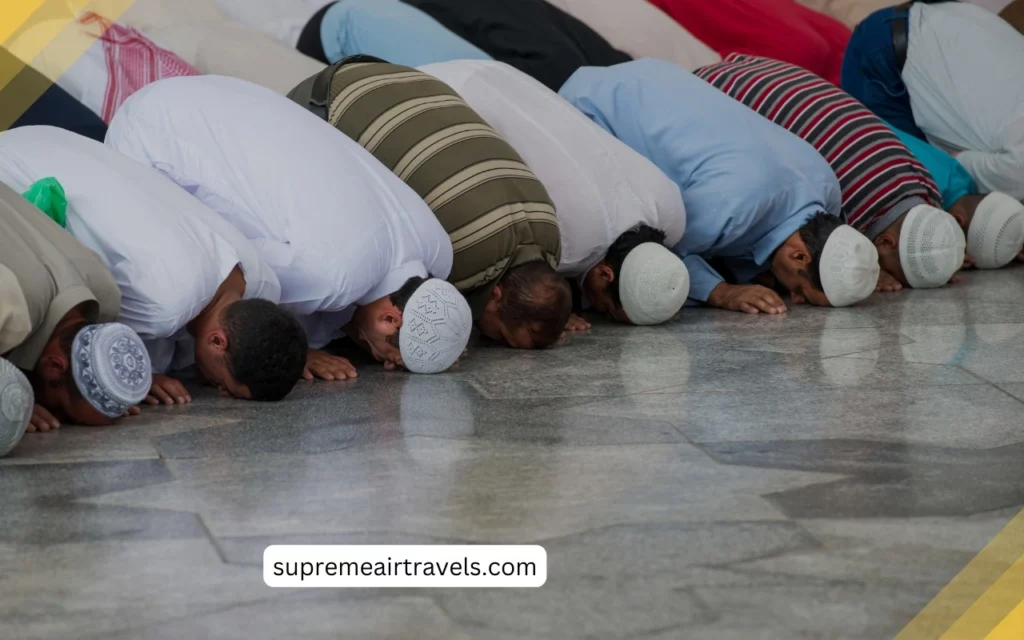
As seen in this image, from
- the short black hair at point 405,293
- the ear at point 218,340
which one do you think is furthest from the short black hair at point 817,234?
the ear at point 218,340

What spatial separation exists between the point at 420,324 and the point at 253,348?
1.37ft

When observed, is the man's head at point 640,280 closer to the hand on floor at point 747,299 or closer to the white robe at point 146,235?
the hand on floor at point 747,299

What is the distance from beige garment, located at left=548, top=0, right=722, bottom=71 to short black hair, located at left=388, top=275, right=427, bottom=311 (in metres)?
2.17

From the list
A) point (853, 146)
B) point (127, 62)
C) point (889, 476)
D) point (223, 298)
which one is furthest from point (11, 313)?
point (853, 146)

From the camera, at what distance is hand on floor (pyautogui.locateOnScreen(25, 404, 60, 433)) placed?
2391mm

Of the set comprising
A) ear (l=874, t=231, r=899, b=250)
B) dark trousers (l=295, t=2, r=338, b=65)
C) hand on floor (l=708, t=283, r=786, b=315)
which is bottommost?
hand on floor (l=708, t=283, r=786, b=315)

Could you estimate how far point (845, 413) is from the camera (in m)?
2.61

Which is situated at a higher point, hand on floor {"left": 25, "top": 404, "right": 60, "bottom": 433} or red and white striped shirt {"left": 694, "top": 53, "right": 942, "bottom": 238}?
red and white striped shirt {"left": 694, "top": 53, "right": 942, "bottom": 238}

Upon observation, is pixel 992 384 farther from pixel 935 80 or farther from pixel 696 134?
pixel 935 80

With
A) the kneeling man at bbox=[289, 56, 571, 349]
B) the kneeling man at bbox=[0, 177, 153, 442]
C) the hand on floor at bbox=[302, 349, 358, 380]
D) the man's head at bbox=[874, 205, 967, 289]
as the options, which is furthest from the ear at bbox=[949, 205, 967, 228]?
the kneeling man at bbox=[0, 177, 153, 442]

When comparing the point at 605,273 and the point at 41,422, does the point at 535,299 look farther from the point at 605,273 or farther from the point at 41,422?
the point at 41,422

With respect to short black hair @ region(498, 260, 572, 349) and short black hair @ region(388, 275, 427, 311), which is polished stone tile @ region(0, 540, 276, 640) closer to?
short black hair @ region(388, 275, 427, 311)

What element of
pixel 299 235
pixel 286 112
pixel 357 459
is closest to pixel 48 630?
pixel 357 459

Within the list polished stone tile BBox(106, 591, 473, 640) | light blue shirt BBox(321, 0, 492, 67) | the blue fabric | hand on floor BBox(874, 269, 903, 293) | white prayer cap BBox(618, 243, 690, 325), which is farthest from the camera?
the blue fabric
